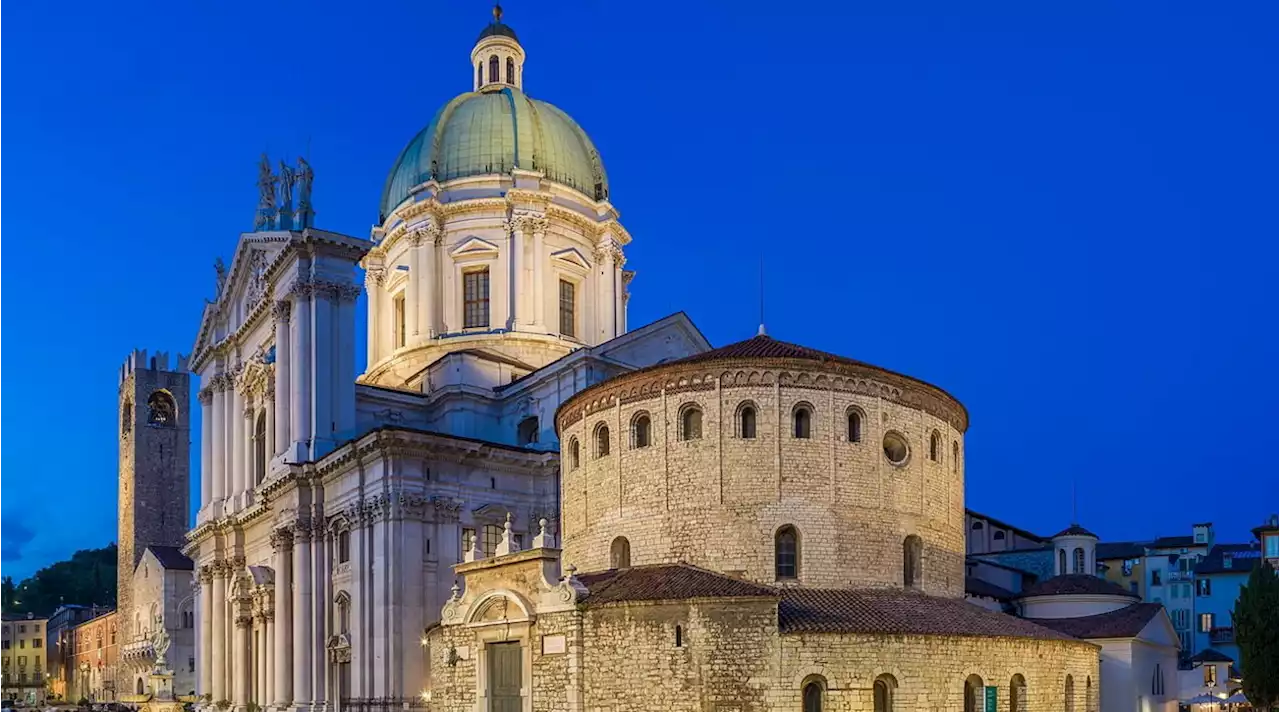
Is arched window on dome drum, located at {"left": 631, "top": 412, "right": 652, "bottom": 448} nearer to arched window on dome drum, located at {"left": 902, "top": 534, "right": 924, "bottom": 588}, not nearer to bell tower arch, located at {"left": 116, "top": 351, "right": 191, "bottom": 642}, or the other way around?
arched window on dome drum, located at {"left": 902, "top": 534, "right": 924, "bottom": 588}

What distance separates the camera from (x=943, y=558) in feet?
122

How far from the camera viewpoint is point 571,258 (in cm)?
6038

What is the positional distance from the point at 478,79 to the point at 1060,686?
139ft

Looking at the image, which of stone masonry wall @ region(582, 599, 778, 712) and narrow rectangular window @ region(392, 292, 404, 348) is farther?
narrow rectangular window @ region(392, 292, 404, 348)

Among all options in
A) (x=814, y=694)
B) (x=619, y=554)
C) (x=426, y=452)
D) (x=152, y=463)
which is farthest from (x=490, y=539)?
(x=152, y=463)

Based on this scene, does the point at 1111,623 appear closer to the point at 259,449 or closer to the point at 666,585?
the point at 666,585

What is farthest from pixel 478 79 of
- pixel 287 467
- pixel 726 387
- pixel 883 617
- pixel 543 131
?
pixel 883 617

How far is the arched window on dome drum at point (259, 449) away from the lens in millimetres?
56822

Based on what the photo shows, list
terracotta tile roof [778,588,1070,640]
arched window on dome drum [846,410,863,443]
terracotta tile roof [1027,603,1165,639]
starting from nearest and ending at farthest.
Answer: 1. terracotta tile roof [778,588,1070,640]
2. arched window on dome drum [846,410,863,443]
3. terracotta tile roof [1027,603,1165,639]

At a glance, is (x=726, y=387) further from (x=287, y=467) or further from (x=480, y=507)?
(x=287, y=467)

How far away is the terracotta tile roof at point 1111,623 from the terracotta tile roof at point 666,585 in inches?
606

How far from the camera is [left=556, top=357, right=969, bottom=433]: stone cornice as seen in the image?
3466 cm

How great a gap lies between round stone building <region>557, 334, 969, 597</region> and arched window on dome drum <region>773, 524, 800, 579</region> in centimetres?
4

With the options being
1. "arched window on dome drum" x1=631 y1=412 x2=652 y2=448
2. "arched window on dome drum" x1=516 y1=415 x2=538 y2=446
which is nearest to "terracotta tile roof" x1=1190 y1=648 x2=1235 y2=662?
"arched window on dome drum" x1=516 y1=415 x2=538 y2=446
